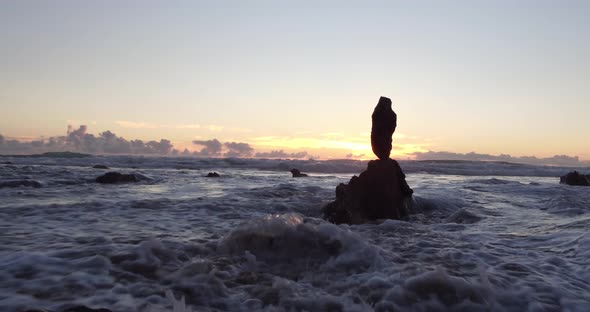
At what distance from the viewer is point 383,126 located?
30.8ft

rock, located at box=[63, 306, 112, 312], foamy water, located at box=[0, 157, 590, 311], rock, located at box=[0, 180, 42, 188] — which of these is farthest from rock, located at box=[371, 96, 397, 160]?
rock, located at box=[0, 180, 42, 188]

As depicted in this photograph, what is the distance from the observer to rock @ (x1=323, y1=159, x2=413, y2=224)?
27.3 ft

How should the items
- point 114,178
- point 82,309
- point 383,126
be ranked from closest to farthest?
point 82,309 < point 383,126 < point 114,178

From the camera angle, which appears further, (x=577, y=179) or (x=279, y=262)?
(x=577, y=179)

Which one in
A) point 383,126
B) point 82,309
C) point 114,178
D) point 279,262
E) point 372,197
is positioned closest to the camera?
point 82,309

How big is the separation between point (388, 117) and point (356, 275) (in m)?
5.69

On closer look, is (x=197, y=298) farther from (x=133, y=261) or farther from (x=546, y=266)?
(x=546, y=266)

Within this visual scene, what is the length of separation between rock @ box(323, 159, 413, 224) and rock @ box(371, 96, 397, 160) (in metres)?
0.61

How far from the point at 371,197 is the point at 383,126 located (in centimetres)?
185

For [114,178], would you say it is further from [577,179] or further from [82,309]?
[577,179]

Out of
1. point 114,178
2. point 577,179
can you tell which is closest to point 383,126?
point 114,178

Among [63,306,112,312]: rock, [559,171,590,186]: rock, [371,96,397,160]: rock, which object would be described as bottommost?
[63,306,112,312]: rock

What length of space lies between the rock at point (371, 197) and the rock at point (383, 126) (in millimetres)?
606

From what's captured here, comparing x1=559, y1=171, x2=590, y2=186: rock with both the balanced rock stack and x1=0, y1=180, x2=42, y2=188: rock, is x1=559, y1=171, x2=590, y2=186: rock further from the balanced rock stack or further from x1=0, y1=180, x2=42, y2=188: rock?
x1=0, y1=180, x2=42, y2=188: rock
